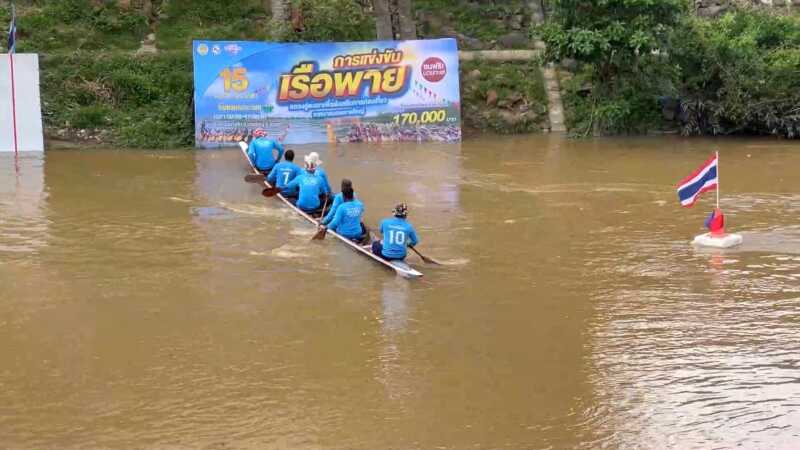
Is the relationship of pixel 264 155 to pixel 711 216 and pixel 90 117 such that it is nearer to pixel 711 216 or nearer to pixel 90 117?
pixel 90 117

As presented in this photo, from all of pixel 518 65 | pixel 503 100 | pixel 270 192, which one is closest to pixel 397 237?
pixel 270 192

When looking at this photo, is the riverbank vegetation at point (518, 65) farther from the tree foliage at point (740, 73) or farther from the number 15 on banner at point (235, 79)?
the number 15 on banner at point (235, 79)

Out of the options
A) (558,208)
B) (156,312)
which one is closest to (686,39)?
(558,208)

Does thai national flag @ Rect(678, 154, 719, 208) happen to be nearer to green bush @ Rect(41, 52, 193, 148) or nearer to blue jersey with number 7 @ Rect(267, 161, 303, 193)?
blue jersey with number 7 @ Rect(267, 161, 303, 193)

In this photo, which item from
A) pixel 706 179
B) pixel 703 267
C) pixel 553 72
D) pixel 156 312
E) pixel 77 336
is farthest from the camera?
pixel 553 72

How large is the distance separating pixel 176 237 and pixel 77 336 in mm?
4094

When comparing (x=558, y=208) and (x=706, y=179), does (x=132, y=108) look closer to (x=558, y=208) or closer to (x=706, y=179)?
(x=558, y=208)

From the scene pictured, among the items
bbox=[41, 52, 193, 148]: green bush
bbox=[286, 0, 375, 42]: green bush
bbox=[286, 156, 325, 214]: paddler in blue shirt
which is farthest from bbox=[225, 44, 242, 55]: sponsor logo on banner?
bbox=[286, 156, 325, 214]: paddler in blue shirt

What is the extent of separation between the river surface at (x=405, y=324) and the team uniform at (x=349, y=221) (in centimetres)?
23

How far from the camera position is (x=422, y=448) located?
20.2 feet

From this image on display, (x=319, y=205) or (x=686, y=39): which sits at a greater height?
(x=686, y=39)

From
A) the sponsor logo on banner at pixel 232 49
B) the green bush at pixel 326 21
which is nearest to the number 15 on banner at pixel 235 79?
the sponsor logo on banner at pixel 232 49

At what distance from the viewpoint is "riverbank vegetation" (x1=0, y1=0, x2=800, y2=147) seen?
21.8 m

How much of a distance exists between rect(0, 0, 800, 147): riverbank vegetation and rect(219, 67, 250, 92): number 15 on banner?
1207 millimetres
